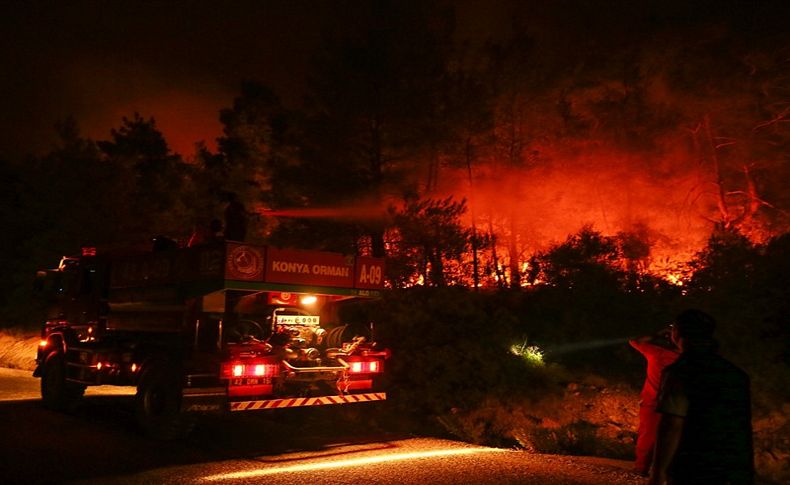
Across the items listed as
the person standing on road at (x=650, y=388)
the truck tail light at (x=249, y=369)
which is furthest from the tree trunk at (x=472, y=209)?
the person standing on road at (x=650, y=388)

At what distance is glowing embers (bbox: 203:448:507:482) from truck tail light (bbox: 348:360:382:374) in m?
1.69

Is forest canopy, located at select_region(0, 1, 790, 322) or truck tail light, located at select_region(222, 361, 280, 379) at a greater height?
forest canopy, located at select_region(0, 1, 790, 322)

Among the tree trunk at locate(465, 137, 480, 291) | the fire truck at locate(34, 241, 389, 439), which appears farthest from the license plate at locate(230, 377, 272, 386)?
the tree trunk at locate(465, 137, 480, 291)

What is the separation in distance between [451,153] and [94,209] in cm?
1522

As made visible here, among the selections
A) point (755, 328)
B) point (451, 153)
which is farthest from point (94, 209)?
point (755, 328)

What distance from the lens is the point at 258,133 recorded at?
28141 mm

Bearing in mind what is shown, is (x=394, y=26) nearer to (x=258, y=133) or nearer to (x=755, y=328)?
(x=258, y=133)

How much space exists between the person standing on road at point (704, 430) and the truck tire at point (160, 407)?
7052 mm

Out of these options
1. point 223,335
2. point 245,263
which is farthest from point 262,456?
point 245,263

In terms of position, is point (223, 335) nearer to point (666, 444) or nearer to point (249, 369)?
point (249, 369)

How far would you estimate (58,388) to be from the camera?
11242 mm

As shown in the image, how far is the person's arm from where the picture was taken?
326 cm

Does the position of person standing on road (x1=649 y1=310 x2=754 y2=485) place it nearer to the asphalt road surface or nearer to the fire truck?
the asphalt road surface

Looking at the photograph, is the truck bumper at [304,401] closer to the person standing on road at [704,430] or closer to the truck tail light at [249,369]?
the truck tail light at [249,369]
